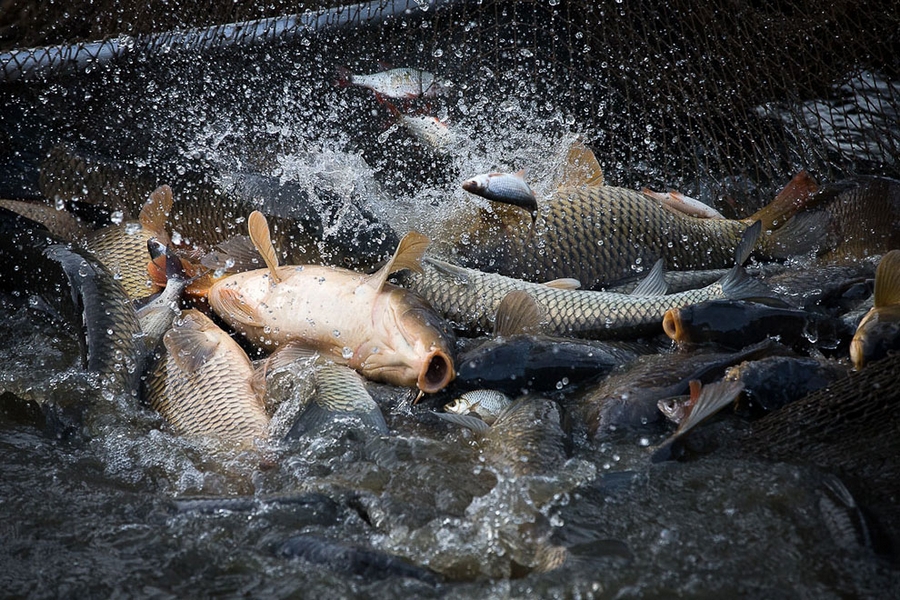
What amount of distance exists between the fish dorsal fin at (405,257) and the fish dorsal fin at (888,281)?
1554 millimetres

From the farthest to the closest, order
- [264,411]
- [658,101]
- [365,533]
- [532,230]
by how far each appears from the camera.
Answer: [658,101], [532,230], [264,411], [365,533]

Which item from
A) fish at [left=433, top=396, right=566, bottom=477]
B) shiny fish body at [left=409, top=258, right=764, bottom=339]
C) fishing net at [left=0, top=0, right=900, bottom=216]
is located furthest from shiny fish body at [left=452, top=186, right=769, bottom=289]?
fish at [left=433, top=396, right=566, bottom=477]

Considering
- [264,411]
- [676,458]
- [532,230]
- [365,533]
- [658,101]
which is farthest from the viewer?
[658,101]

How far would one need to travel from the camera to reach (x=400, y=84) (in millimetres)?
4520

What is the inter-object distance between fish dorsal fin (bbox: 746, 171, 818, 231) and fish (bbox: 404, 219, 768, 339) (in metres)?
0.56

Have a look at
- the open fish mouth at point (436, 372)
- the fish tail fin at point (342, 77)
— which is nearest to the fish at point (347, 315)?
the open fish mouth at point (436, 372)

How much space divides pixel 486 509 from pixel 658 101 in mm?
2944

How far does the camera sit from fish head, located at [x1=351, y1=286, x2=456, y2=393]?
9.75 ft

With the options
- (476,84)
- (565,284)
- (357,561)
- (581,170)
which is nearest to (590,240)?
(565,284)

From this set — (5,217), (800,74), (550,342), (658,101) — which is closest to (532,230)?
(550,342)

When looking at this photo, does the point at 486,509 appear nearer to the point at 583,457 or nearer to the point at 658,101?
the point at 583,457

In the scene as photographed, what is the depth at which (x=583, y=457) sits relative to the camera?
2607 mm

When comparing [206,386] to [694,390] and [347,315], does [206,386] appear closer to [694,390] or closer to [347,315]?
[347,315]

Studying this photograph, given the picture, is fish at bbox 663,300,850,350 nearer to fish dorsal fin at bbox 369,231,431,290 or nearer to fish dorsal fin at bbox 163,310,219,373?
fish dorsal fin at bbox 369,231,431,290
